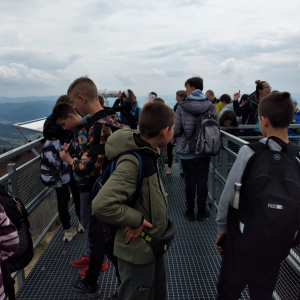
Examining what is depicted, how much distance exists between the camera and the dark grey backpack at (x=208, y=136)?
3348 millimetres

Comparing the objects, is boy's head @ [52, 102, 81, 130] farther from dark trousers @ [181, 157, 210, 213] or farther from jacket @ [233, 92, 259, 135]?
jacket @ [233, 92, 259, 135]

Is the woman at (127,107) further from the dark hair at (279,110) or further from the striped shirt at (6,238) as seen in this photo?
the striped shirt at (6,238)

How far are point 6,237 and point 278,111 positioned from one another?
5.62 ft

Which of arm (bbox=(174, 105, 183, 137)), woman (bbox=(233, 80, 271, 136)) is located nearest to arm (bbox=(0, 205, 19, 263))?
arm (bbox=(174, 105, 183, 137))

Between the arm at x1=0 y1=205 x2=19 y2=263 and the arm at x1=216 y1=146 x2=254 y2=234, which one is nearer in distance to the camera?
the arm at x1=0 y1=205 x2=19 y2=263

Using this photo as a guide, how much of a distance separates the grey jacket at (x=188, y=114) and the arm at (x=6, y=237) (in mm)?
2554

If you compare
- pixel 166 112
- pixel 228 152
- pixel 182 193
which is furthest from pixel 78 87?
pixel 182 193

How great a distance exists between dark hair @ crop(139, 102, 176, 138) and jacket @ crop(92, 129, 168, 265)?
8cm

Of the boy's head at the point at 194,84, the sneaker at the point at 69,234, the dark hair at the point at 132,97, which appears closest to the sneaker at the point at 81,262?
the sneaker at the point at 69,234

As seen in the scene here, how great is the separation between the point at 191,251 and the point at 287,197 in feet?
6.45

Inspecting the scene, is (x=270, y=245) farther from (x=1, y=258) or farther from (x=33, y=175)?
(x=33, y=175)

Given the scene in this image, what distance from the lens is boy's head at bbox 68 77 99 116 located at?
2.26 m

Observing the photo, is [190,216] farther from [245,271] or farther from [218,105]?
[218,105]

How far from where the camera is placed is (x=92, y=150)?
2.11 metres
